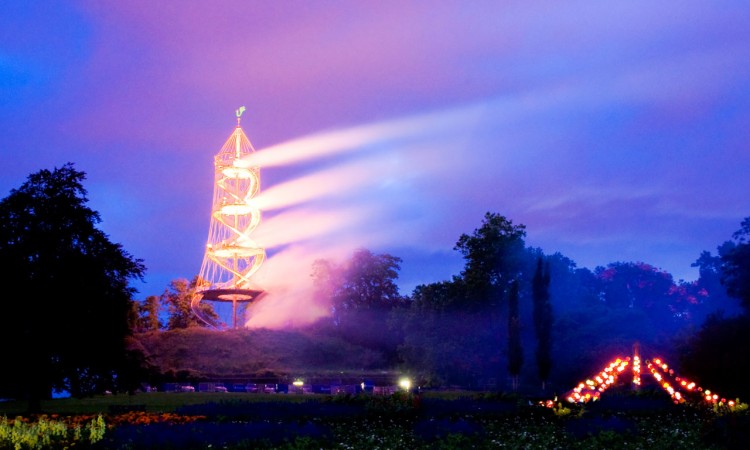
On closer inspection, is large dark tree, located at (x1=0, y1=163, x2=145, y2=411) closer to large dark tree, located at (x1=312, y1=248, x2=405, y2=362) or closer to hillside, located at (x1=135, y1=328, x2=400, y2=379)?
hillside, located at (x1=135, y1=328, x2=400, y2=379)

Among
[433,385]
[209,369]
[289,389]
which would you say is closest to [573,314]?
[433,385]

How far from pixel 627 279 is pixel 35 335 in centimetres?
8379

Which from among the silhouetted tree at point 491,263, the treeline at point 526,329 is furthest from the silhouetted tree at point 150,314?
the silhouetted tree at point 491,263

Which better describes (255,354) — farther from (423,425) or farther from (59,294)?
(423,425)

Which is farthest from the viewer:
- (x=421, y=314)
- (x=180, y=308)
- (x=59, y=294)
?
(x=180, y=308)

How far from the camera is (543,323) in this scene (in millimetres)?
49625

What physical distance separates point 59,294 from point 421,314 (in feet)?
101

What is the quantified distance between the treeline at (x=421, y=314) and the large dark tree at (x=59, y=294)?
6 cm

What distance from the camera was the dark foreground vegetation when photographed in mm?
17328

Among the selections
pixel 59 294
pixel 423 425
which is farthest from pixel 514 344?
pixel 423 425

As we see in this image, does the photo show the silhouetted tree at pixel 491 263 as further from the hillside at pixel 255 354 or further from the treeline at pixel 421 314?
the hillside at pixel 255 354

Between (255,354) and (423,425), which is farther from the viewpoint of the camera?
(255,354)

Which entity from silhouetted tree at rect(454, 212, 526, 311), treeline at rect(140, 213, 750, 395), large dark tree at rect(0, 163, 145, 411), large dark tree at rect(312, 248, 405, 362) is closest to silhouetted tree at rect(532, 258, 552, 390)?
treeline at rect(140, 213, 750, 395)

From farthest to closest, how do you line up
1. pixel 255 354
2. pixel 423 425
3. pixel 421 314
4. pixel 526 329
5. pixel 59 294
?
1. pixel 255 354
2. pixel 421 314
3. pixel 526 329
4. pixel 59 294
5. pixel 423 425
